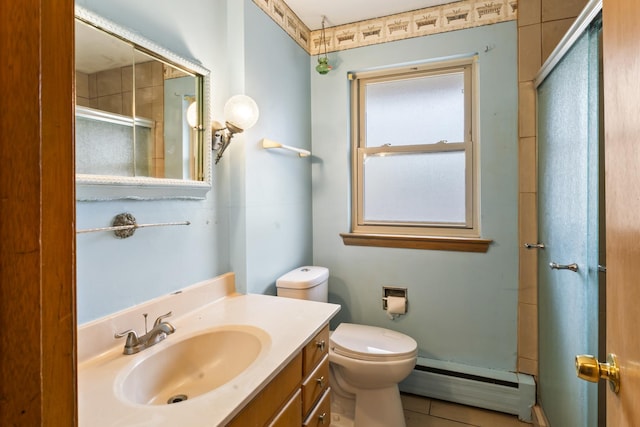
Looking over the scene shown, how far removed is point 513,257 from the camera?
73.7 inches

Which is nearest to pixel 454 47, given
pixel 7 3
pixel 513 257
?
pixel 513 257

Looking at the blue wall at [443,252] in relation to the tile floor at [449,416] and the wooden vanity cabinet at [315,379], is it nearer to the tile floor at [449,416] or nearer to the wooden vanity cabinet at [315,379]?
the tile floor at [449,416]

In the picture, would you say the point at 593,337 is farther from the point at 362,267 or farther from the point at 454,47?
the point at 454,47

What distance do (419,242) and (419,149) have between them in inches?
23.4

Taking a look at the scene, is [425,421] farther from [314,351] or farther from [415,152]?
[415,152]

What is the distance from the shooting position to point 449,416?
184 cm

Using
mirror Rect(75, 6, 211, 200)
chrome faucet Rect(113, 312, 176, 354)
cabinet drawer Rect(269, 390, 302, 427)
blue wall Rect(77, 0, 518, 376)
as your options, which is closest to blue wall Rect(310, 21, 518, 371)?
blue wall Rect(77, 0, 518, 376)

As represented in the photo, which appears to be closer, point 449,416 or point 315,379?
point 315,379

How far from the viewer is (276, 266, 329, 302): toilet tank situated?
1756 millimetres

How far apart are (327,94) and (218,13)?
2.94 ft

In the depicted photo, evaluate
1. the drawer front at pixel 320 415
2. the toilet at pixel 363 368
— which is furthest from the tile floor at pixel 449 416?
the drawer front at pixel 320 415

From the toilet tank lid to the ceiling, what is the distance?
1541 millimetres

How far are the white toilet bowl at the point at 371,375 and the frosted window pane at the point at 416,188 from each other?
799mm

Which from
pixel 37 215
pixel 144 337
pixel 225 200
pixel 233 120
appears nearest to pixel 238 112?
pixel 233 120
